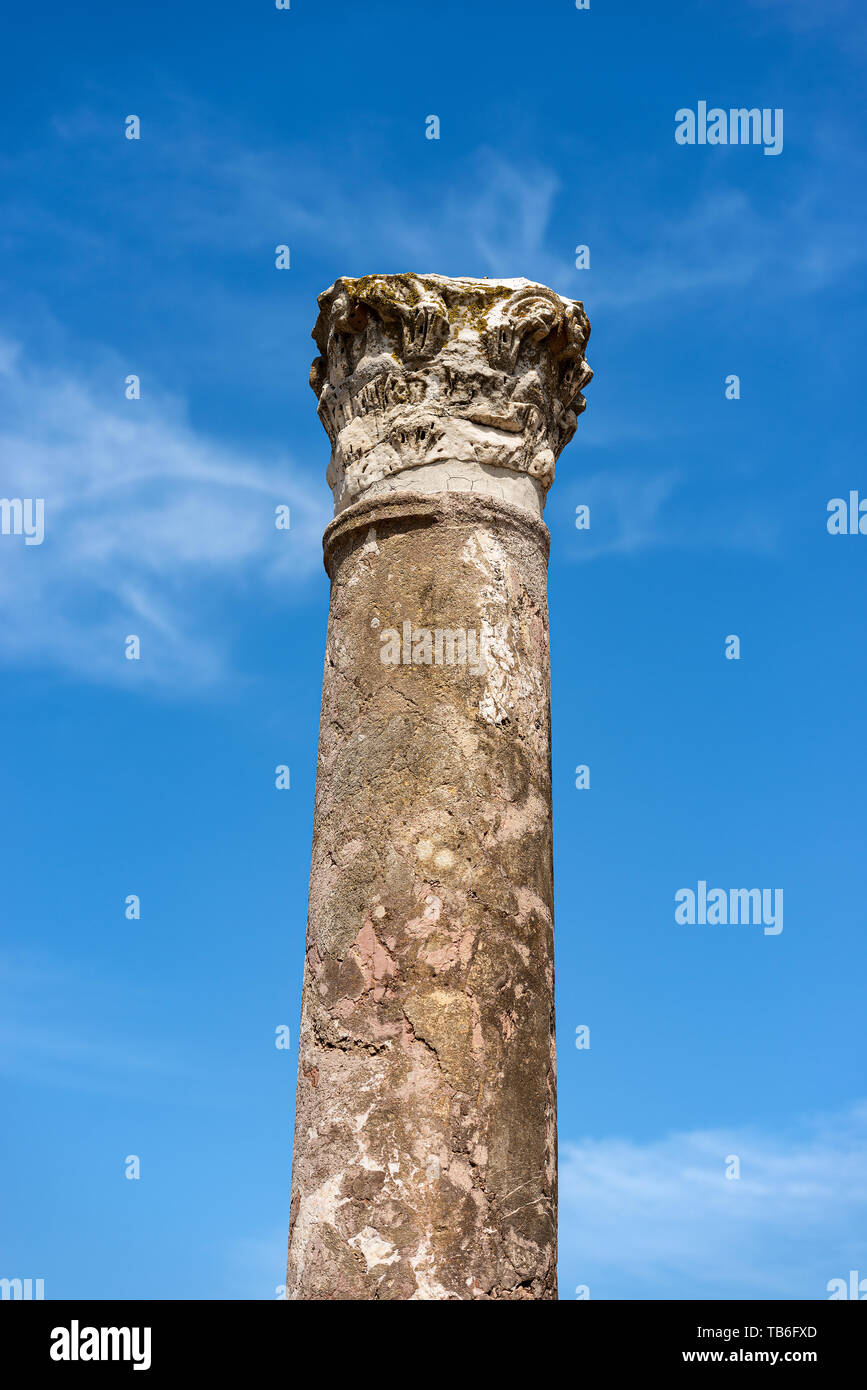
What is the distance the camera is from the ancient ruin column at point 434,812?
507cm

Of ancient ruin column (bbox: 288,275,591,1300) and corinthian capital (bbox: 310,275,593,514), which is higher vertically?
corinthian capital (bbox: 310,275,593,514)

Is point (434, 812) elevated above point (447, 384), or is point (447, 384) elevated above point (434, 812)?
point (447, 384)

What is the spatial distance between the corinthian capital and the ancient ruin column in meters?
0.01

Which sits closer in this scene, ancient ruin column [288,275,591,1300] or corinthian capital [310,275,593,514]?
ancient ruin column [288,275,591,1300]

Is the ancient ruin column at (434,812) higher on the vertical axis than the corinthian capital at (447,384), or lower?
lower

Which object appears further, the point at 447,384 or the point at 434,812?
the point at 447,384

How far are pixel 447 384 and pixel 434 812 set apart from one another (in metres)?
1.95

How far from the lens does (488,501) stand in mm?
6035

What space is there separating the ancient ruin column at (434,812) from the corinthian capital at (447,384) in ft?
0.04

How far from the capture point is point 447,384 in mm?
6184

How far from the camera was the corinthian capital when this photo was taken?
6.12 metres

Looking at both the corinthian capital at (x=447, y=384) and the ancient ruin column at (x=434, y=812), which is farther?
the corinthian capital at (x=447, y=384)

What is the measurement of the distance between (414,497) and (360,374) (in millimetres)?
804
